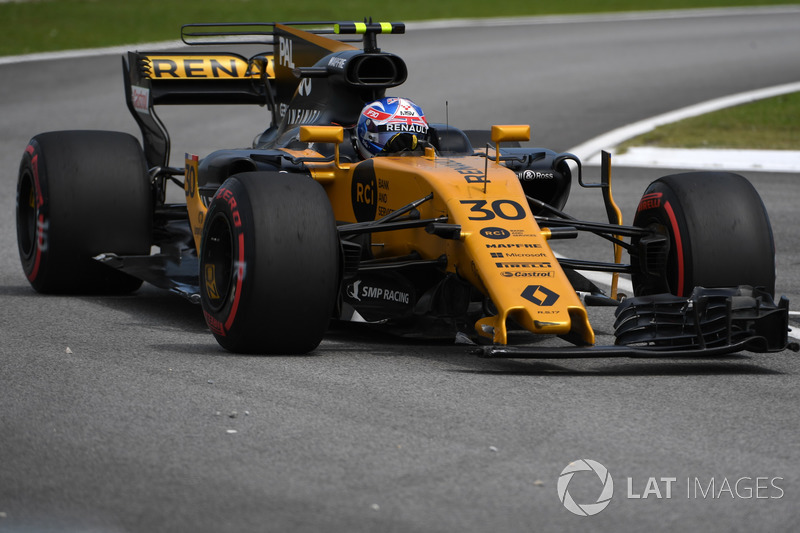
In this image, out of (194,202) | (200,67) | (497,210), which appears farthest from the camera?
(200,67)

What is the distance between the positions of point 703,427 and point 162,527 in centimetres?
227

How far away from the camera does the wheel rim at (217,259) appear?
23.1 feet

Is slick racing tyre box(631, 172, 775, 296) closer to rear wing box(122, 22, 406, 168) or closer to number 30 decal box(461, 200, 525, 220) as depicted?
number 30 decal box(461, 200, 525, 220)

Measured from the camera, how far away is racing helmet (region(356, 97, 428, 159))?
7.84 m

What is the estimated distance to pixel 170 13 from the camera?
31.2 metres

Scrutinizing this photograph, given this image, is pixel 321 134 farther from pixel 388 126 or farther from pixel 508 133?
pixel 508 133

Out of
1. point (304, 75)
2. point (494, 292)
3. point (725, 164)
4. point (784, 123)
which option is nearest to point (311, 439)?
point (494, 292)

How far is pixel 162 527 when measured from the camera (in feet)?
14.1

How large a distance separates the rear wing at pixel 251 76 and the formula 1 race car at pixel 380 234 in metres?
0.03

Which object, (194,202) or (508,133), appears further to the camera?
(194,202)

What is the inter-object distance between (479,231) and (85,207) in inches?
116

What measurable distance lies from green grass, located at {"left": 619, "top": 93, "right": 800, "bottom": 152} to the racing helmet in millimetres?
8668

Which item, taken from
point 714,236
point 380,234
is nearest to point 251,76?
point 380,234

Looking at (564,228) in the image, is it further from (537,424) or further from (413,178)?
(537,424)
